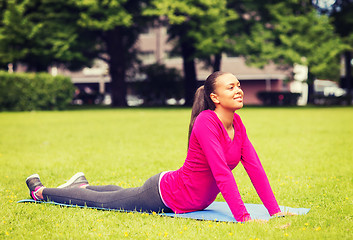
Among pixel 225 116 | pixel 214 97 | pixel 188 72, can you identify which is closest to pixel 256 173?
pixel 225 116

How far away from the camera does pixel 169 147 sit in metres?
10.3

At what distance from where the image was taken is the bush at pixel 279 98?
3941cm

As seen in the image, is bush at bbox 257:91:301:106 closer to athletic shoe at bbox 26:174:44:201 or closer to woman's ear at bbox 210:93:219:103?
athletic shoe at bbox 26:174:44:201

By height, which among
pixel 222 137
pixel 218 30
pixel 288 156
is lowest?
pixel 288 156

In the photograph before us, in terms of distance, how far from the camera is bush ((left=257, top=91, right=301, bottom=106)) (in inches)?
1551

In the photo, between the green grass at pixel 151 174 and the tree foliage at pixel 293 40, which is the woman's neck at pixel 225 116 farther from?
the tree foliage at pixel 293 40

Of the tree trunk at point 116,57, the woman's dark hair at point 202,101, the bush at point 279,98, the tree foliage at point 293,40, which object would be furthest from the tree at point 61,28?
the woman's dark hair at point 202,101

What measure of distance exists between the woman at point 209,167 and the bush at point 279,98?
36.6 m

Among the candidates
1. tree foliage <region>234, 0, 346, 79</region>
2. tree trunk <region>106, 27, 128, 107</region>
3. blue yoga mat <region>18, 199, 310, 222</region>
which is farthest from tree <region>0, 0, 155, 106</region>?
blue yoga mat <region>18, 199, 310, 222</region>

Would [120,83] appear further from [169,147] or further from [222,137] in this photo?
[222,137]

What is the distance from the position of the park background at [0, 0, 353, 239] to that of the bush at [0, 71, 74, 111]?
7 centimetres

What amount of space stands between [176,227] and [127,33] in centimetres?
3214

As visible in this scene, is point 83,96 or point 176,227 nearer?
point 176,227

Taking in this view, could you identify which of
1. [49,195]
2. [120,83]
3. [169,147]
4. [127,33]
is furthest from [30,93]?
[49,195]
